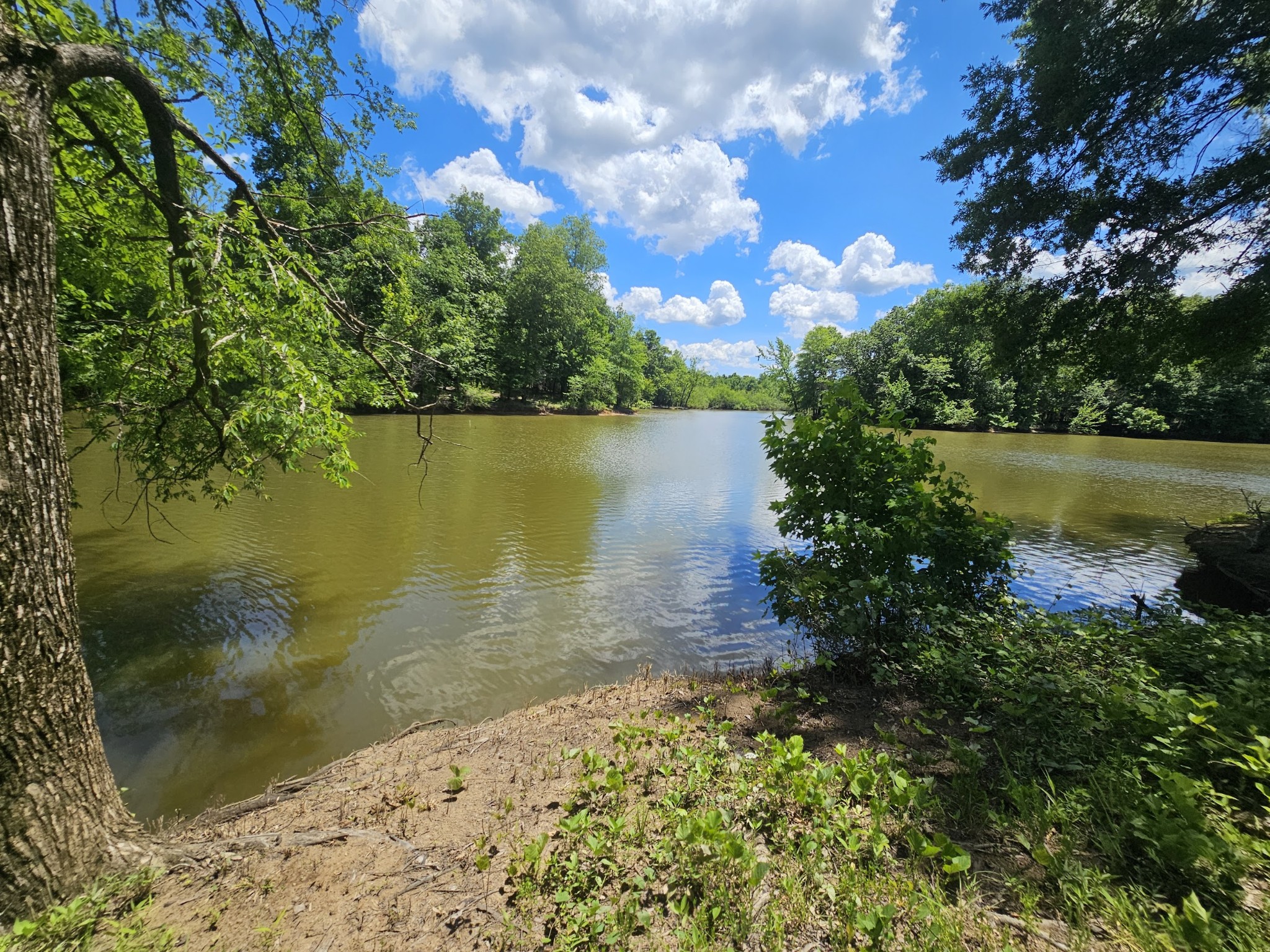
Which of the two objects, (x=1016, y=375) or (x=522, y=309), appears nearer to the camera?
(x=1016, y=375)

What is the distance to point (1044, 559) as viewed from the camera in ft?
29.9

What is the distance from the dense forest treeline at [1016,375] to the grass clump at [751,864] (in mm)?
3326

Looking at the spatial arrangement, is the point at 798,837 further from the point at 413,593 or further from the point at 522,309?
the point at 522,309

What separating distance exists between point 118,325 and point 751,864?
6433 millimetres

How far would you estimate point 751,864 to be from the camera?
6.73 ft

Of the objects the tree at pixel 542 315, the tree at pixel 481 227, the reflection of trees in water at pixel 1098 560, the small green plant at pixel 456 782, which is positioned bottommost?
the reflection of trees in water at pixel 1098 560

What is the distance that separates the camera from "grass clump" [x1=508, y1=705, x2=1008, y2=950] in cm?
178

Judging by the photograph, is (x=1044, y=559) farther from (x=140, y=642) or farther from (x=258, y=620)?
(x=140, y=642)

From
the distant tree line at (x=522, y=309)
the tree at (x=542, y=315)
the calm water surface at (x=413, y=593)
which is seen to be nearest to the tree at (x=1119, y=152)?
the calm water surface at (x=413, y=593)

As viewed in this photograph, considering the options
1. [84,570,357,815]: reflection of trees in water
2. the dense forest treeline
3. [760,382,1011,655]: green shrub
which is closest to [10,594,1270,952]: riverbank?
[760,382,1011,655]: green shrub

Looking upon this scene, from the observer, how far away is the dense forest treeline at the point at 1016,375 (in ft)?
32.3

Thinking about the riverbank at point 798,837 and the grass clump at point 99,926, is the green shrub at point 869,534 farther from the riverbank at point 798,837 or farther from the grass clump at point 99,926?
the grass clump at point 99,926

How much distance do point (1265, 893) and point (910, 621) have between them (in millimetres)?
2604

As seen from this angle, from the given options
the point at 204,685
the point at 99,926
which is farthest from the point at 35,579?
the point at 204,685
